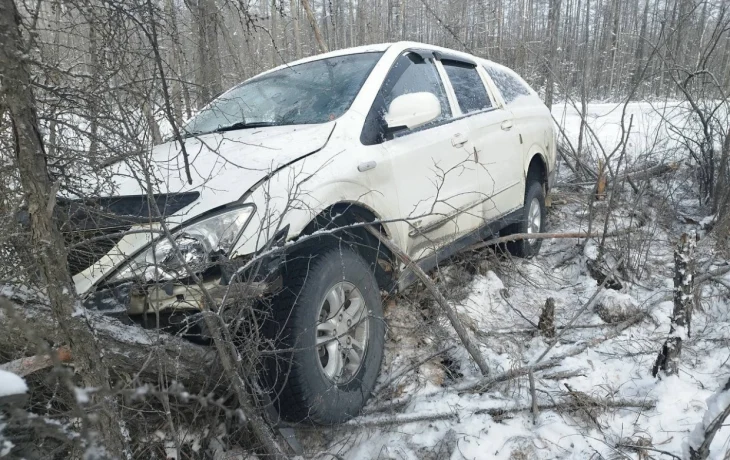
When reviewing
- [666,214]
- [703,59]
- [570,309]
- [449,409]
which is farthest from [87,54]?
[703,59]

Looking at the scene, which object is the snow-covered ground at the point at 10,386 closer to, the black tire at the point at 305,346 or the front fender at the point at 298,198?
the front fender at the point at 298,198

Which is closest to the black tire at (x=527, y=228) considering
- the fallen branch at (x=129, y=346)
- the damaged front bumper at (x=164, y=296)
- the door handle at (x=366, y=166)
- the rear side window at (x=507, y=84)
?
the rear side window at (x=507, y=84)

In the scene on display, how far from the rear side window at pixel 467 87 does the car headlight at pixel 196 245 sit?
227cm

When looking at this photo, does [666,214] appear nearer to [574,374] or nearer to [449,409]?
[574,374]

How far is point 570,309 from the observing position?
12.5ft

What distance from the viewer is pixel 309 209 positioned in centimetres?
225

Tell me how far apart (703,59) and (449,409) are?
546cm

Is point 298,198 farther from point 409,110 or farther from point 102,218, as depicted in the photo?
point 409,110

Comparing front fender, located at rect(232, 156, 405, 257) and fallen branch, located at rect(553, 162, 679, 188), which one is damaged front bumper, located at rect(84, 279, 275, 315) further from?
fallen branch, located at rect(553, 162, 679, 188)

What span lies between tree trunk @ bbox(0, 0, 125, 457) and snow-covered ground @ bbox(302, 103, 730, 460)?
114cm

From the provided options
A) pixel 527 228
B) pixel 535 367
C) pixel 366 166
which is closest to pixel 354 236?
pixel 366 166

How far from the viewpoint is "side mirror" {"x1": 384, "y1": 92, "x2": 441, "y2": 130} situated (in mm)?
2850

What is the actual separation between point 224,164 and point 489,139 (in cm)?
232

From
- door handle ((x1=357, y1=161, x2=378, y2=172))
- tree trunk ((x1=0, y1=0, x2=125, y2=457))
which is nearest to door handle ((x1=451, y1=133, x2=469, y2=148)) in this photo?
door handle ((x1=357, y1=161, x2=378, y2=172))
